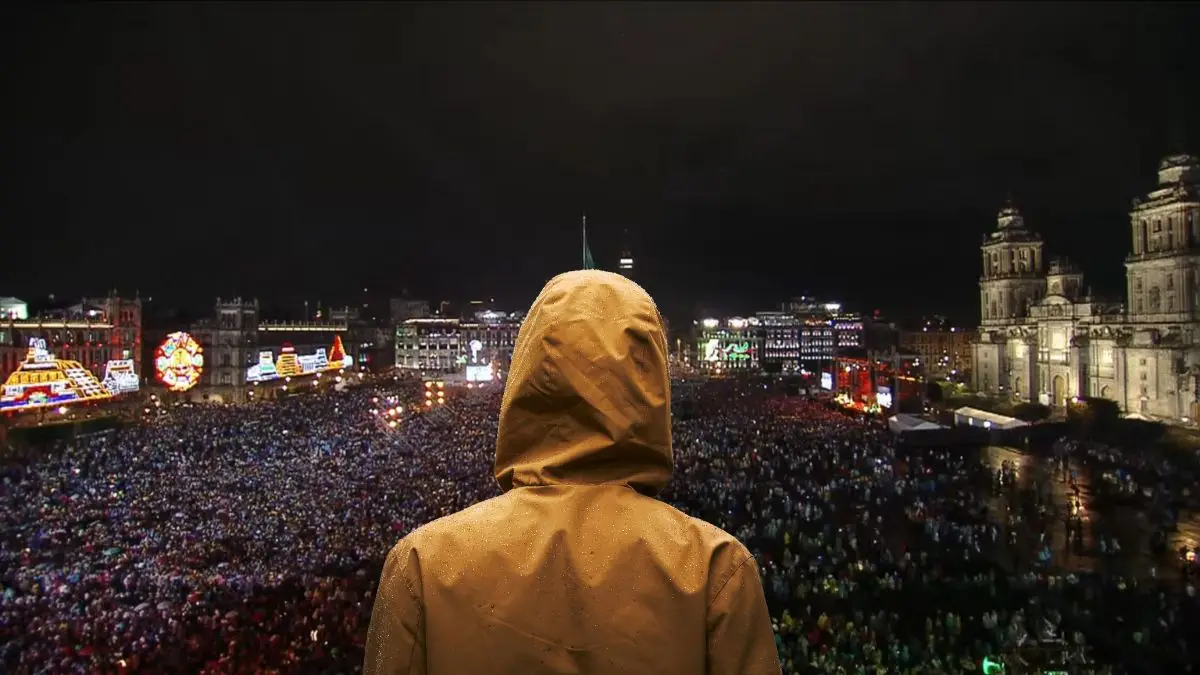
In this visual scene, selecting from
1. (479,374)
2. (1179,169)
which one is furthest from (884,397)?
(479,374)

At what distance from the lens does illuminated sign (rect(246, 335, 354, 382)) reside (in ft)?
182

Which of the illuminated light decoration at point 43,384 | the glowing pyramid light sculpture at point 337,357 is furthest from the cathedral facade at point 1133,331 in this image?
the glowing pyramid light sculpture at point 337,357

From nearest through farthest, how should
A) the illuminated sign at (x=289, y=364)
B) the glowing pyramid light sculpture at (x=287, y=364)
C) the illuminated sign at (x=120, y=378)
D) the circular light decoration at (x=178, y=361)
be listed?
1. the illuminated sign at (x=120, y=378)
2. the circular light decoration at (x=178, y=361)
3. the illuminated sign at (x=289, y=364)
4. the glowing pyramid light sculpture at (x=287, y=364)

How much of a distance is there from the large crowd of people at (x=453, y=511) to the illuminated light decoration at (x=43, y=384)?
5.02 metres

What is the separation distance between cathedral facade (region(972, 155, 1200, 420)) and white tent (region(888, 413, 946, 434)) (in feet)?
36.9

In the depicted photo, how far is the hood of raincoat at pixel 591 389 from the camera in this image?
137 cm

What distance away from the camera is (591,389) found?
1371 mm

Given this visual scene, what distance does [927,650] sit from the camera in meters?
9.05

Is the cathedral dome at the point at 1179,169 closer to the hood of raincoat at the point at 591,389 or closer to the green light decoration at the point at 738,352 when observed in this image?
the hood of raincoat at the point at 591,389

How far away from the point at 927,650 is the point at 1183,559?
890cm

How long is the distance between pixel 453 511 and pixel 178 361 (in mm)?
32199

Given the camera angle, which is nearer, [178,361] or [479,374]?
[178,361]

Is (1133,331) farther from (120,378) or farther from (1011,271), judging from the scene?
(120,378)

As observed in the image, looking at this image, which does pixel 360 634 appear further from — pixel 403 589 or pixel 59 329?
pixel 59 329
